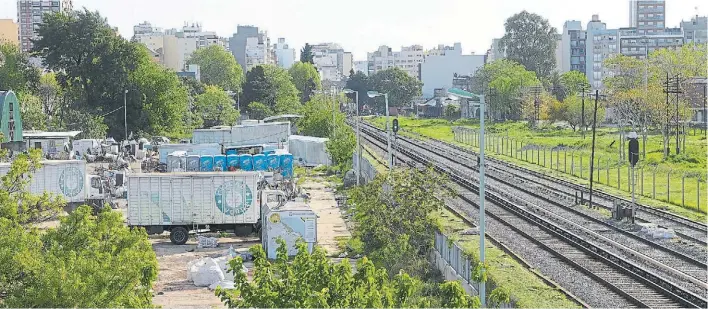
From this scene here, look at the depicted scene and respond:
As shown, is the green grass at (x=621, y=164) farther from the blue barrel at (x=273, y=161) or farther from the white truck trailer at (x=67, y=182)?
the white truck trailer at (x=67, y=182)

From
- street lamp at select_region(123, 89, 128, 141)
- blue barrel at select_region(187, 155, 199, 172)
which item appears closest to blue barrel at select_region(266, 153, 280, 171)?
blue barrel at select_region(187, 155, 199, 172)

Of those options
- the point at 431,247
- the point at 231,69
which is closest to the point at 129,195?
the point at 431,247

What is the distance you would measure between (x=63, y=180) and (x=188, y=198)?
10213 millimetres

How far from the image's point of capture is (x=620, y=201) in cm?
4103

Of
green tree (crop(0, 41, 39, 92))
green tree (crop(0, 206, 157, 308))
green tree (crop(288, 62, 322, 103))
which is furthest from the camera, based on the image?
green tree (crop(288, 62, 322, 103))

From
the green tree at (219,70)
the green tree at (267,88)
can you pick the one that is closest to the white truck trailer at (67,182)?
the green tree at (267,88)

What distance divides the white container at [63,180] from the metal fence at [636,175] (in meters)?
22.7

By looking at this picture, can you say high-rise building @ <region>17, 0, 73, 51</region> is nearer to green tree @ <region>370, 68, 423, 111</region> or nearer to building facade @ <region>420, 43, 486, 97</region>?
building facade @ <region>420, 43, 486, 97</region>

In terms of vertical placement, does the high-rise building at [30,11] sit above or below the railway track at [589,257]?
above

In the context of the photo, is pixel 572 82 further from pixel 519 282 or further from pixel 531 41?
pixel 519 282

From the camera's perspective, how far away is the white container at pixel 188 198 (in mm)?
34000

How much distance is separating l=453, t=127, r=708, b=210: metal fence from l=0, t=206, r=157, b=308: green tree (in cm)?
2565

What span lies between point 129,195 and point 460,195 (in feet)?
52.0

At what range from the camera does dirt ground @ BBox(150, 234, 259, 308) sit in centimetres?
2484
